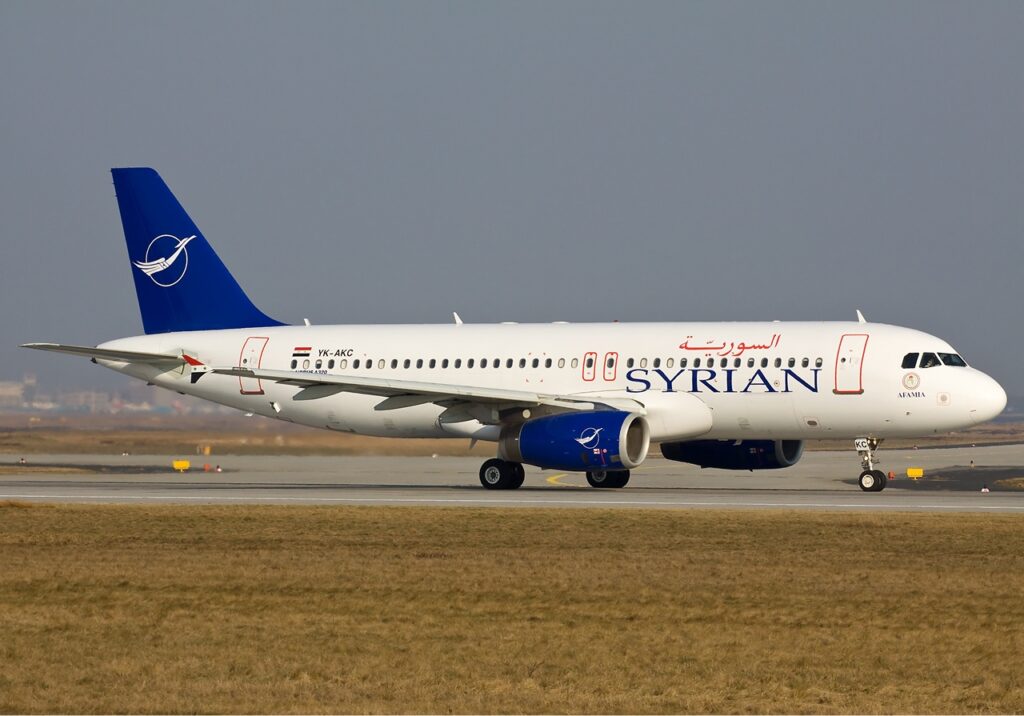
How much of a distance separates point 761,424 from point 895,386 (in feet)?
9.82

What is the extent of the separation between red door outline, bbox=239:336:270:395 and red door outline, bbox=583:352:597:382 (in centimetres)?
894

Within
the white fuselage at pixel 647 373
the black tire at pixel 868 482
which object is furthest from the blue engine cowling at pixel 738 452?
the black tire at pixel 868 482

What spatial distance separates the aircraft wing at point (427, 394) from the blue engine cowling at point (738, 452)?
2959mm

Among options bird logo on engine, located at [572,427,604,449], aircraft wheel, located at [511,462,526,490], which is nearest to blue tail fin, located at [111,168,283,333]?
aircraft wheel, located at [511,462,526,490]

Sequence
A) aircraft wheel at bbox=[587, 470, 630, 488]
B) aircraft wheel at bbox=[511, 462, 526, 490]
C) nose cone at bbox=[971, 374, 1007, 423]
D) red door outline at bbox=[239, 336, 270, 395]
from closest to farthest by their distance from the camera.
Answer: nose cone at bbox=[971, 374, 1007, 423] → aircraft wheel at bbox=[511, 462, 526, 490] → aircraft wheel at bbox=[587, 470, 630, 488] → red door outline at bbox=[239, 336, 270, 395]

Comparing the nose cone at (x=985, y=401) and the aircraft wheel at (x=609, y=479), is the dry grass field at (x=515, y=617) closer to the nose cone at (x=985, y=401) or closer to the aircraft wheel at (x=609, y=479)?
the nose cone at (x=985, y=401)

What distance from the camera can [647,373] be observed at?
112 ft

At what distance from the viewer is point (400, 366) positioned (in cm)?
3775

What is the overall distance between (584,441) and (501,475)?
3823mm

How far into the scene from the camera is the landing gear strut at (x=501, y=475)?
115 feet

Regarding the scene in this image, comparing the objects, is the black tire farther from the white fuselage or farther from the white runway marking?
the white runway marking

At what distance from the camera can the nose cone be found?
3234cm

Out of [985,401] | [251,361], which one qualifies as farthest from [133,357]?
[985,401]

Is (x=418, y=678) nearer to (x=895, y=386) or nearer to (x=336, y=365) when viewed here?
(x=895, y=386)
